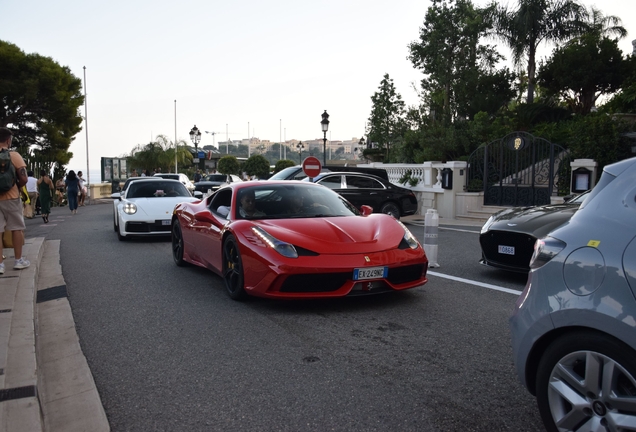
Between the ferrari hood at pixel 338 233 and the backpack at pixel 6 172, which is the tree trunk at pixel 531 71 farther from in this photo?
the backpack at pixel 6 172

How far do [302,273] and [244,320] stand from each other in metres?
0.72

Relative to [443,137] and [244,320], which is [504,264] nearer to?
[244,320]

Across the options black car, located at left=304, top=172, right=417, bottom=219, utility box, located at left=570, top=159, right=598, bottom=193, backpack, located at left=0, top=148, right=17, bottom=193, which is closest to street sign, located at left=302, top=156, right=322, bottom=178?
black car, located at left=304, top=172, right=417, bottom=219

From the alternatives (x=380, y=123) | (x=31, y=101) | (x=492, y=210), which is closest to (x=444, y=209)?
(x=492, y=210)

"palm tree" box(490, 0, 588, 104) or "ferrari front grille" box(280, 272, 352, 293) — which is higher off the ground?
"palm tree" box(490, 0, 588, 104)

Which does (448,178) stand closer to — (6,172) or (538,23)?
(6,172)

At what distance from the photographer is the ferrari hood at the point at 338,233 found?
20.1ft

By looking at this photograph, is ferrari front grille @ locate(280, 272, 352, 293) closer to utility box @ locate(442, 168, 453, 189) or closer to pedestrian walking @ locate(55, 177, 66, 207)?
utility box @ locate(442, 168, 453, 189)

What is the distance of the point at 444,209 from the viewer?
19.8m

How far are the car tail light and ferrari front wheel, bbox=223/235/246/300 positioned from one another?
149 inches

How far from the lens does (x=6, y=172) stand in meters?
7.64

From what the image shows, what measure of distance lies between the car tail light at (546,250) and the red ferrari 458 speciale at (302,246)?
2.92 m

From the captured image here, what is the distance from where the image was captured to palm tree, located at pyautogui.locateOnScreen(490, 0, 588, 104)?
1252 inches

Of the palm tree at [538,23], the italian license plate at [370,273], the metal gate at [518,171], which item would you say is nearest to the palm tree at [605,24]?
the palm tree at [538,23]
